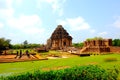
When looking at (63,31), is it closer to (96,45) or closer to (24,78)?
(96,45)

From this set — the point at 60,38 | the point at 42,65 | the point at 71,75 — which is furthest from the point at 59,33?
the point at 71,75

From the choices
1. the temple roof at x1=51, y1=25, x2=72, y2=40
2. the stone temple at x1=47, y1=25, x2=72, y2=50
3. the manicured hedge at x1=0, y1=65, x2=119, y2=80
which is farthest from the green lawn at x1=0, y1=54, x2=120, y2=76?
the temple roof at x1=51, y1=25, x2=72, y2=40

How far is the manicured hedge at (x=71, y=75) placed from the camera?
12423 mm

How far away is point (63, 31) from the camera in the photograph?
2950 inches

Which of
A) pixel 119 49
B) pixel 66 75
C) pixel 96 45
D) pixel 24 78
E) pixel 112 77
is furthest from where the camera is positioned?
pixel 96 45

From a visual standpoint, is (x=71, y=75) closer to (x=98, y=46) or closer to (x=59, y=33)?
(x=98, y=46)

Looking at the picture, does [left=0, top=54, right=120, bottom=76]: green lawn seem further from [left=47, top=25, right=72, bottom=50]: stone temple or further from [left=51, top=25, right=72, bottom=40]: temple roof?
[left=51, top=25, right=72, bottom=40]: temple roof

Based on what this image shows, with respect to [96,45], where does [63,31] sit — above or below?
above

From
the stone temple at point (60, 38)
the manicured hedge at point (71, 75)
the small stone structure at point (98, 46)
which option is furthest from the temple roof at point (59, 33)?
the manicured hedge at point (71, 75)

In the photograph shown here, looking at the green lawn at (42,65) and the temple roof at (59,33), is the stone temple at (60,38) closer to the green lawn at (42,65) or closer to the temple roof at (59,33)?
the temple roof at (59,33)

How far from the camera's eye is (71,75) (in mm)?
13375

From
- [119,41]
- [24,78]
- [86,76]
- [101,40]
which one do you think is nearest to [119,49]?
[101,40]

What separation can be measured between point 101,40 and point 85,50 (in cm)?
450

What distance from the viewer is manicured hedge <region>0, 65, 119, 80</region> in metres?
12.4
